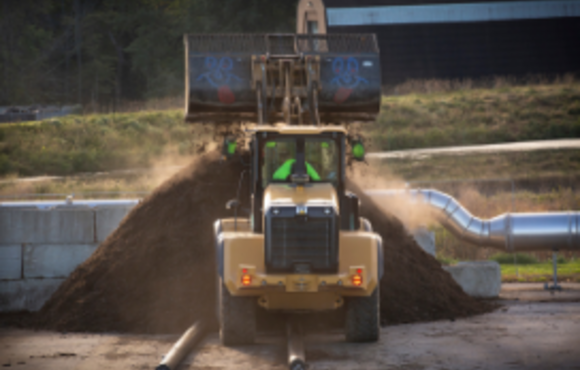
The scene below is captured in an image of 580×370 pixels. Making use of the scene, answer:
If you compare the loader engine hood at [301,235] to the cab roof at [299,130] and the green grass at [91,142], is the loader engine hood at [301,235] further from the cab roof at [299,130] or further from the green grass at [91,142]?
the green grass at [91,142]

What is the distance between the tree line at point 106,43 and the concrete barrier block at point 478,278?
43654 millimetres

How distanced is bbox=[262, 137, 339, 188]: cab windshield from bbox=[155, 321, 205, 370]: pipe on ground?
7.80 ft

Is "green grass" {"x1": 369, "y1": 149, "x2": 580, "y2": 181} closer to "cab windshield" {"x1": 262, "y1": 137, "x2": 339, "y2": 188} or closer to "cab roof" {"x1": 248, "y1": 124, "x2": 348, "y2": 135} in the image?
"cab windshield" {"x1": 262, "y1": 137, "x2": 339, "y2": 188}

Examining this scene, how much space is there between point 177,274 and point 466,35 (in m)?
35.4

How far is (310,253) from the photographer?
37.4 feet

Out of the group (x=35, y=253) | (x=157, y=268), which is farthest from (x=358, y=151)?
(x=35, y=253)

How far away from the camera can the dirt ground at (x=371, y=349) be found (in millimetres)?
11172

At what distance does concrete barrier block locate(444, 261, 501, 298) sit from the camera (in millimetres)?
17438

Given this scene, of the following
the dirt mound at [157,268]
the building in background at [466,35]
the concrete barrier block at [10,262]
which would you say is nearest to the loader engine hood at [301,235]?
the dirt mound at [157,268]

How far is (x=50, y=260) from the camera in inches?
648

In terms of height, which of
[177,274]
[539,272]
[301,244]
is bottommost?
[539,272]

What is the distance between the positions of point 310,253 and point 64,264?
677cm

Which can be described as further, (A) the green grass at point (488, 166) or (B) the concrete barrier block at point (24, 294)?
(A) the green grass at point (488, 166)

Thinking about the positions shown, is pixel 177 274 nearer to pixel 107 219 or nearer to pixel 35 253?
pixel 107 219
